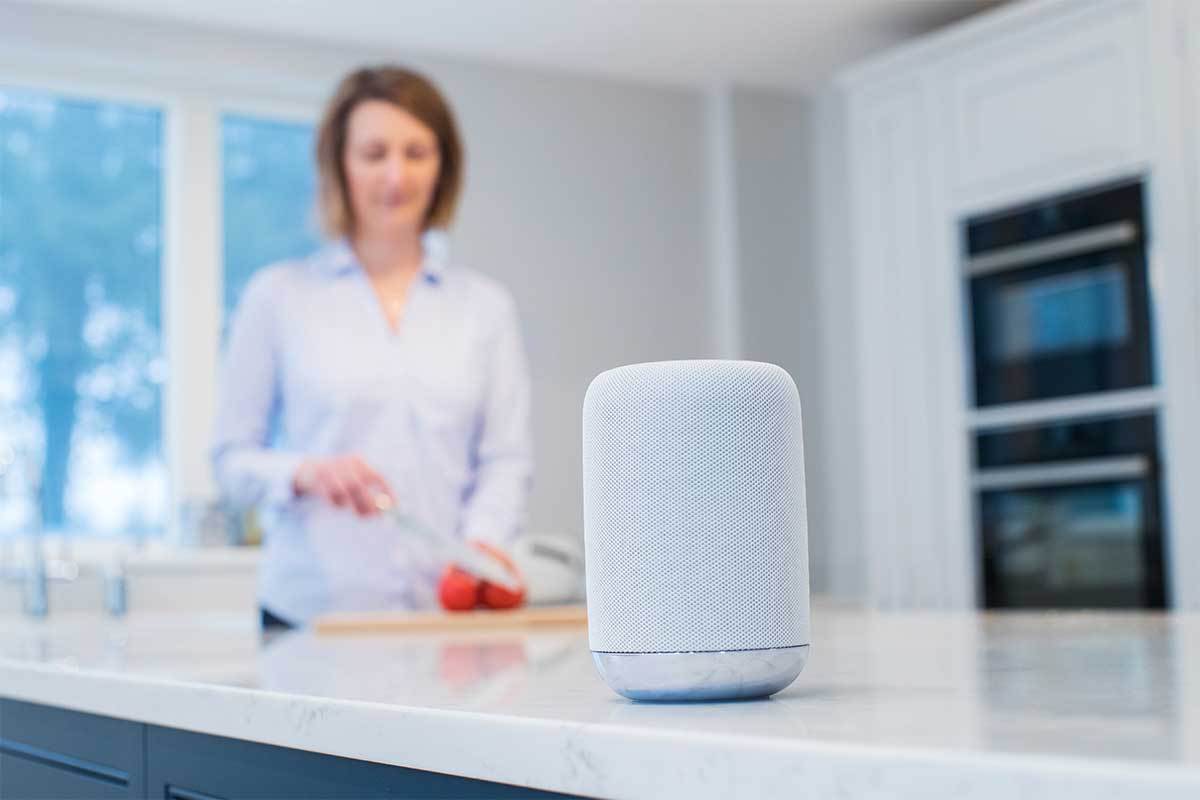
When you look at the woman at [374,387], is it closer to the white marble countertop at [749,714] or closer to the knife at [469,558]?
the knife at [469,558]

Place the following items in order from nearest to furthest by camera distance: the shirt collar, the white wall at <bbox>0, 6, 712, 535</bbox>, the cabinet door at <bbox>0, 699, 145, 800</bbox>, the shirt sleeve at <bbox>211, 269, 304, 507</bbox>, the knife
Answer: the cabinet door at <bbox>0, 699, 145, 800</bbox> < the knife < the shirt sleeve at <bbox>211, 269, 304, 507</bbox> < the shirt collar < the white wall at <bbox>0, 6, 712, 535</bbox>

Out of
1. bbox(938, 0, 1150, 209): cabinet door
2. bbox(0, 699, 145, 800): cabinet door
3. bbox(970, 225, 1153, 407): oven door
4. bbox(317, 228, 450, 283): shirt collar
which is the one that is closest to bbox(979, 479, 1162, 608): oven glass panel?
bbox(970, 225, 1153, 407): oven door

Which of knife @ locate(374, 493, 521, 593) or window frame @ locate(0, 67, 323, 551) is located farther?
window frame @ locate(0, 67, 323, 551)

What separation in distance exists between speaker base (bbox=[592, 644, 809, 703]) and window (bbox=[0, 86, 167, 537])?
3.48 m

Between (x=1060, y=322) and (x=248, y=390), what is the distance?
84.8 inches

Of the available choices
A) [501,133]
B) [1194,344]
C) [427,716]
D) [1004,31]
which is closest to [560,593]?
[427,716]

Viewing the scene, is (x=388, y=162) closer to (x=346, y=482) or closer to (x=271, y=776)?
(x=346, y=482)

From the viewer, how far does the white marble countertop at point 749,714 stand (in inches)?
14.3

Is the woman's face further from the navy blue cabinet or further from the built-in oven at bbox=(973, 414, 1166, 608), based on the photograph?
the built-in oven at bbox=(973, 414, 1166, 608)

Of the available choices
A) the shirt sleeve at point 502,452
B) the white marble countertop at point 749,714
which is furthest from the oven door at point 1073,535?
the white marble countertop at point 749,714

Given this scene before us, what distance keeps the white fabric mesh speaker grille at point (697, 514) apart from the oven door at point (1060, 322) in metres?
2.94

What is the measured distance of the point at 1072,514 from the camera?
134 inches

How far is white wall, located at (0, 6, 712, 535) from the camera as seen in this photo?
13.1 feet

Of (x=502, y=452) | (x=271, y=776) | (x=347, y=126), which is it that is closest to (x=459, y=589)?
(x=502, y=452)
